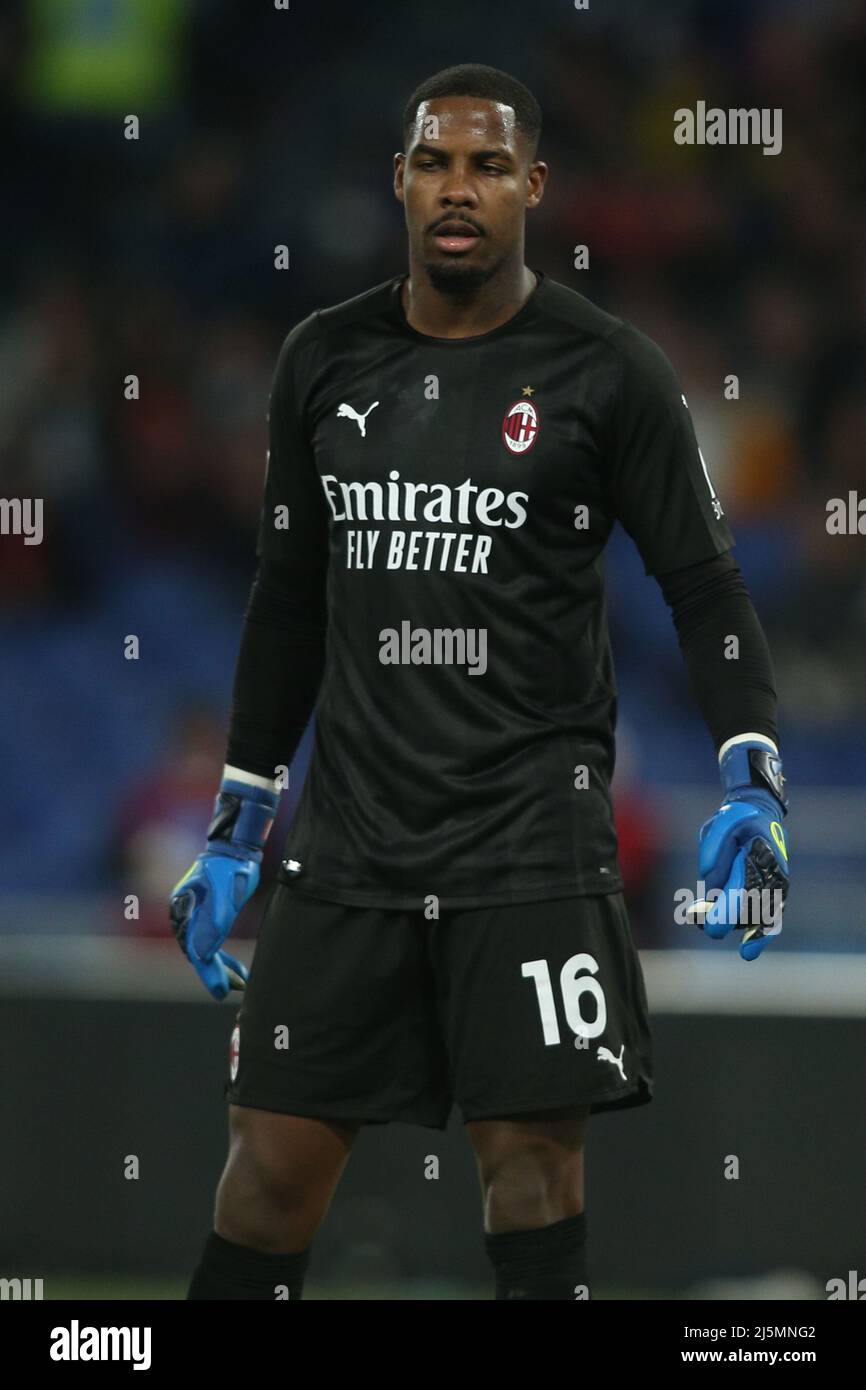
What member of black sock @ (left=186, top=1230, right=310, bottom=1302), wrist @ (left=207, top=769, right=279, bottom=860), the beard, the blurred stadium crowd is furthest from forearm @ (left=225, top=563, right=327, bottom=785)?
the blurred stadium crowd

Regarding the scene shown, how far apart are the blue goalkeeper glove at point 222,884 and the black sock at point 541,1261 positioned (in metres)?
0.66

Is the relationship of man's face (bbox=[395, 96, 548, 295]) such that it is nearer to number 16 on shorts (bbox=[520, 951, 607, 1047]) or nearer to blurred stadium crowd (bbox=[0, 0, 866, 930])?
number 16 on shorts (bbox=[520, 951, 607, 1047])

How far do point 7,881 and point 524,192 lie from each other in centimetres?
447

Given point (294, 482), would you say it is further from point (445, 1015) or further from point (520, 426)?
point (445, 1015)

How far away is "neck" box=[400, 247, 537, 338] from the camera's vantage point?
3.26 meters

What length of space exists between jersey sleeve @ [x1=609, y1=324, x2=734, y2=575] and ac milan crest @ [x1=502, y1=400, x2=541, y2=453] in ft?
0.39

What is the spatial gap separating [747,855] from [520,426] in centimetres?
70

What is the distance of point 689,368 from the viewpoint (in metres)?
8.27

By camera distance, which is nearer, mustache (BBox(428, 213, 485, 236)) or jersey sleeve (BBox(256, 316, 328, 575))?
mustache (BBox(428, 213, 485, 236))

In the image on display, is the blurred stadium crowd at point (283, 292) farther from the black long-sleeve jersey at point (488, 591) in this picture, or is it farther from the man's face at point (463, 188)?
the man's face at point (463, 188)

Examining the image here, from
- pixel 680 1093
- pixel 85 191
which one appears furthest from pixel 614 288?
pixel 680 1093

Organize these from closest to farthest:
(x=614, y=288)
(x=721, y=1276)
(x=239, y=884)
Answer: (x=239, y=884) < (x=721, y=1276) < (x=614, y=288)

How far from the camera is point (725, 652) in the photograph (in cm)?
318
